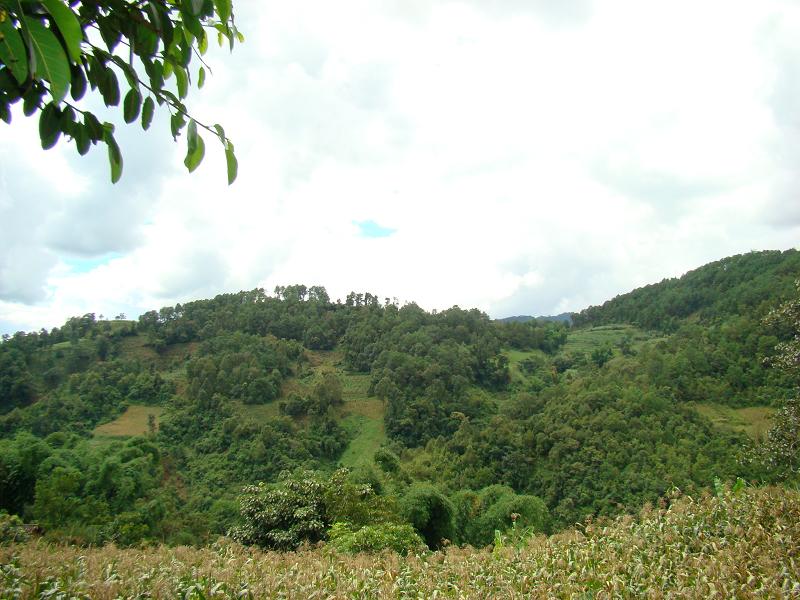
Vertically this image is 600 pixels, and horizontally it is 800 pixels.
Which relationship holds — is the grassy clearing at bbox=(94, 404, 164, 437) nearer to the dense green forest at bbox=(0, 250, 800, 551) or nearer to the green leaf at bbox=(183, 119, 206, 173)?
the dense green forest at bbox=(0, 250, 800, 551)

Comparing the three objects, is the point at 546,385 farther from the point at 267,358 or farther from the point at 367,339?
the point at 267,358

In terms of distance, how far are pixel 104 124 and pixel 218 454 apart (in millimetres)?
46565

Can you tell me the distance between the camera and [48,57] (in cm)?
76

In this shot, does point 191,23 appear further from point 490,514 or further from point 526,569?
point 490,514

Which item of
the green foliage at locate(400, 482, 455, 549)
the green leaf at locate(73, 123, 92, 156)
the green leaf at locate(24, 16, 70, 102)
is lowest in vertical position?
the green foliage at locate(400, 482, 455, 549)

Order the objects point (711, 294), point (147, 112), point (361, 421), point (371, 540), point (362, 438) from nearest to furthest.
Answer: point (147, 112) → point (371, 540) → point (362, 438) → point (361, 421) → point (711, 294)

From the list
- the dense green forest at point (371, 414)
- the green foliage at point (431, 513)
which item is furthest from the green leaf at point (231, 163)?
the green foliage at point (431, 513)

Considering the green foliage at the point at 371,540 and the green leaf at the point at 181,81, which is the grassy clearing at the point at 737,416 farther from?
the green leaf at the point at 181,81

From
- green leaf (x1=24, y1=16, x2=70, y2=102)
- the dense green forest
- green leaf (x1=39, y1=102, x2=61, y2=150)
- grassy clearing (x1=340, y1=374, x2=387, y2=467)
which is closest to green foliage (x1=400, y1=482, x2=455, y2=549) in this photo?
the dense green forest

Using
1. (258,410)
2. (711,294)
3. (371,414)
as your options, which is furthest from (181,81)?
(711,294)

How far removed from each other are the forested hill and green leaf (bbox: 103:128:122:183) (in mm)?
51536

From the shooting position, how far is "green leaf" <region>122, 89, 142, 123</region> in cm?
116

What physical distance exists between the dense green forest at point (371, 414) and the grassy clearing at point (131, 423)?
203mm

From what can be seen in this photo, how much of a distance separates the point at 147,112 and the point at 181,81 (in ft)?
0.54
